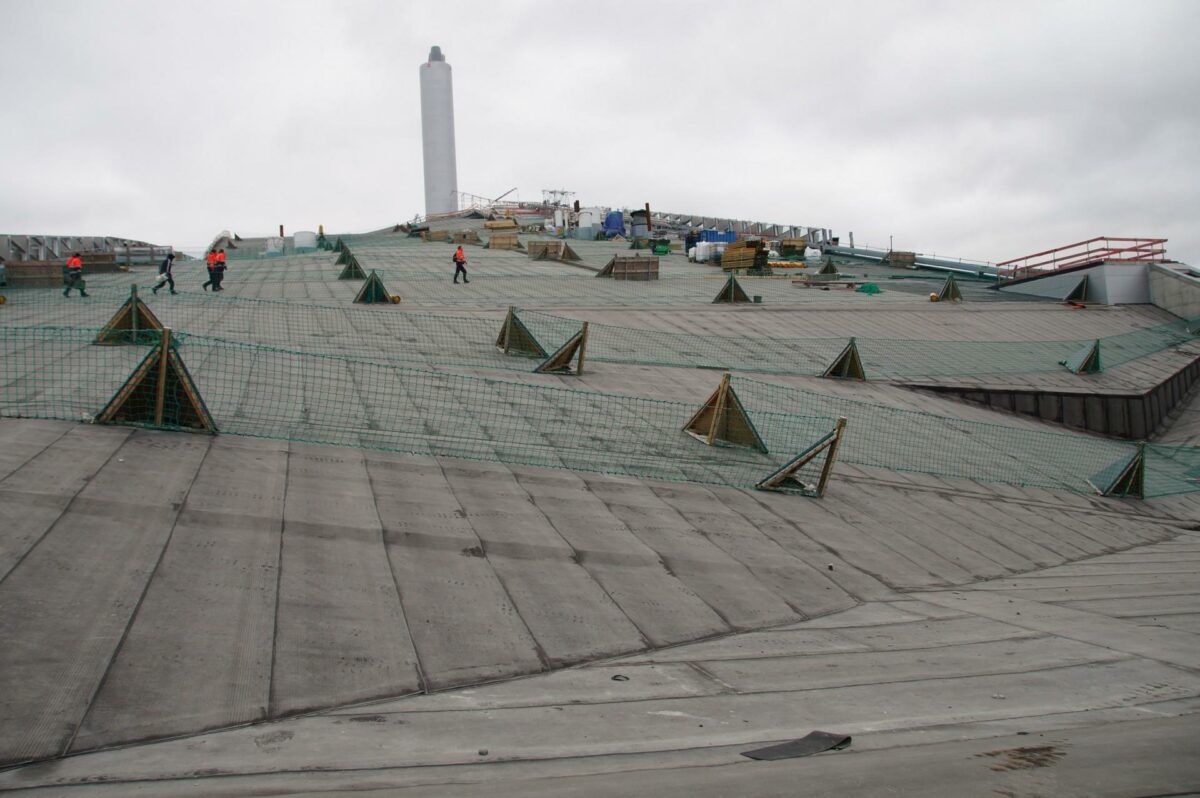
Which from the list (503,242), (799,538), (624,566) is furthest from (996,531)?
(503,242)

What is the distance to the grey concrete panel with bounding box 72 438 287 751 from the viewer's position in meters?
5.20

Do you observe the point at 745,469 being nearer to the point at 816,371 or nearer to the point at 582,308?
the point at 816,371

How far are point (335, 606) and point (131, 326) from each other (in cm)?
823

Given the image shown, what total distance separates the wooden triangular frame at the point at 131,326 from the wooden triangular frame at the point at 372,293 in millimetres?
9974

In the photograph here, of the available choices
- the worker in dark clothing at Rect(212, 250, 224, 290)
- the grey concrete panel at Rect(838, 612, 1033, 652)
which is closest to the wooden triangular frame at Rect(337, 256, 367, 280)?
the worker in dark clothing at Rect(212, 250, 224, 290)

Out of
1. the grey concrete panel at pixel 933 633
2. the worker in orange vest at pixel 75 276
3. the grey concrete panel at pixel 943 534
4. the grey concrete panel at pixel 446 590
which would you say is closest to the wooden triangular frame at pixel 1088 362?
the grey concrete panel at pixel 943 534

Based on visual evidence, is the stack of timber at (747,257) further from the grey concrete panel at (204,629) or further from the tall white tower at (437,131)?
the tall white tower at (437,131)

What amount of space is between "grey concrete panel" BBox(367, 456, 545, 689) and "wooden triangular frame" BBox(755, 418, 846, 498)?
4489 millimetres

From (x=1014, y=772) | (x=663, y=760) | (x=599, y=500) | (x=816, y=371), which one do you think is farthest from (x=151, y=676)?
(x=816, y=371)

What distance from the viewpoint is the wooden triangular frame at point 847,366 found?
2073 cm

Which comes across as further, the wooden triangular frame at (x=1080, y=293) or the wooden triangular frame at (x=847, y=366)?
the wooden triangular frame at (x=1080, y=293)

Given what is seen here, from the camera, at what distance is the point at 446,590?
Answer: 7.47m

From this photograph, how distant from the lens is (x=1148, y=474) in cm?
1831

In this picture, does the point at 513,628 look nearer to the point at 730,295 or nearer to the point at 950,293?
the point at 730,295
